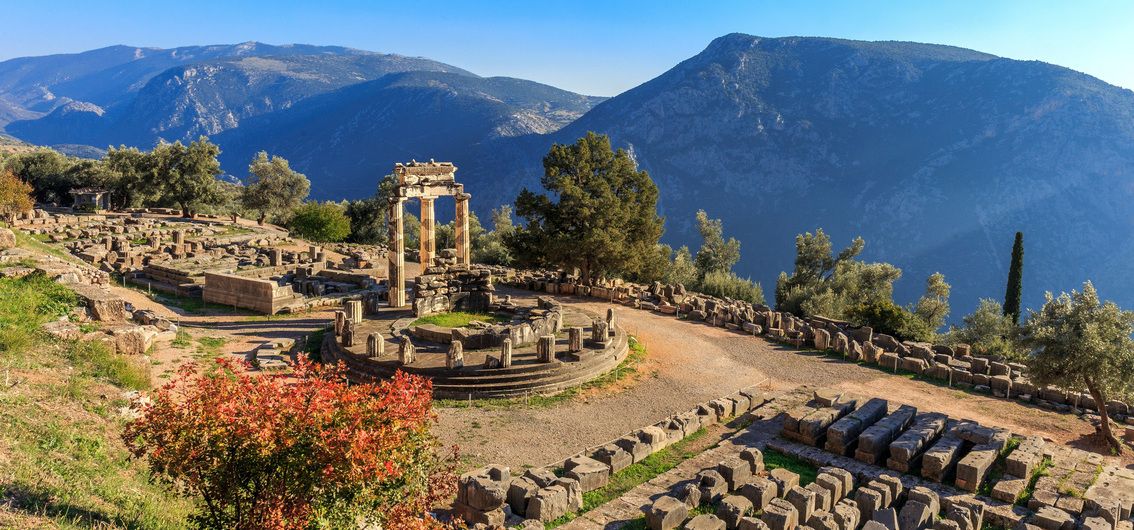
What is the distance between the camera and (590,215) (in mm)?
35438

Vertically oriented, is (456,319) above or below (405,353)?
above

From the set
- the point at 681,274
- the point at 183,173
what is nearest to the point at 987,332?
the point at 681,274

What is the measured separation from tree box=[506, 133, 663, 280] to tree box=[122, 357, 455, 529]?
2722 centimetres

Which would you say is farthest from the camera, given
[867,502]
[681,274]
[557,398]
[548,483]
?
[681,274]

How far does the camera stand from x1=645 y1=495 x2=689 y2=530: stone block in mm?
12445

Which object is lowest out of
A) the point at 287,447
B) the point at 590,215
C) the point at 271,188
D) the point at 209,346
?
the point at 209,346

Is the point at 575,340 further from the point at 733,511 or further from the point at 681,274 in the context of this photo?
the point at 681,274

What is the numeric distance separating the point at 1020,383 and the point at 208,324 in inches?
1162

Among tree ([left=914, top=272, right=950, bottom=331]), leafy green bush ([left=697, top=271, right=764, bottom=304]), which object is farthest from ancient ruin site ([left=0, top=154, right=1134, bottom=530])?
tree ([left=914, top=272, right=950, bottom=331])

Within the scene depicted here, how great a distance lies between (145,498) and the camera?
9.86m

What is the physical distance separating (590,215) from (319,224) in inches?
1062

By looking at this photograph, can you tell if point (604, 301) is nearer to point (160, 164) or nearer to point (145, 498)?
point (145, 498)

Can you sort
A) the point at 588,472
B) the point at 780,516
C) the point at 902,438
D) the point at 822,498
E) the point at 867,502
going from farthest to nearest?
the point at 902,438, the point at 588,472, the point at 822,498, the point at 867,502, the point at 780,516

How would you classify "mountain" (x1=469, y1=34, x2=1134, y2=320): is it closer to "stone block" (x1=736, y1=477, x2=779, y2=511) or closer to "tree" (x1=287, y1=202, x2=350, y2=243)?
"tree" (x1=287, y1=202, x2=350, y2=243)
